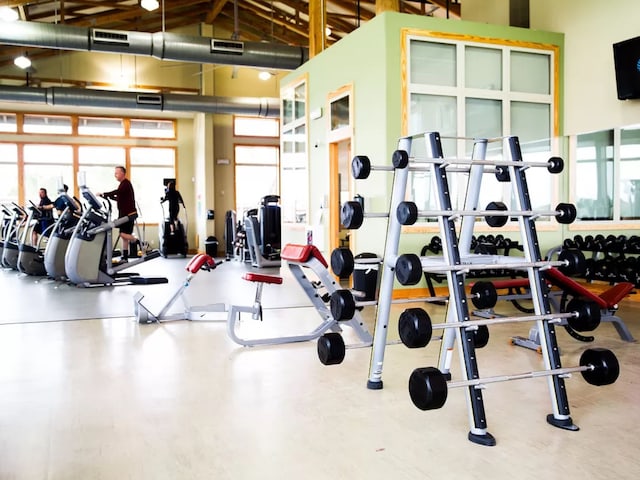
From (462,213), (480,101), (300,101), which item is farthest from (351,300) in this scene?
(300,101)

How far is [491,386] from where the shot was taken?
336 cm

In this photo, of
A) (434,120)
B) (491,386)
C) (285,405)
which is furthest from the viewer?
(434,120)

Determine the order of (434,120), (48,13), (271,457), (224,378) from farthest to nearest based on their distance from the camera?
(48,13), (434,120), (224,378), (271,457)

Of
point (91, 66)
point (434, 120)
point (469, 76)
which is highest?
point (91, 66)

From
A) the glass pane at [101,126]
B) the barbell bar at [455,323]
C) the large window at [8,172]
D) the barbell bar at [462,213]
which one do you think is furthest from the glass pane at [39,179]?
the barbell bar at [455,323]

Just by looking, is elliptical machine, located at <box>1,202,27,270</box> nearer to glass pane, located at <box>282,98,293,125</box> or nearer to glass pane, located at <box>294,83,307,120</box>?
glass pane, located at <box>282,98,293,125</box>

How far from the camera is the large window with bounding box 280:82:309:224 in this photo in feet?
30.3

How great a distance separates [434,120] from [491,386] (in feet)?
14.4

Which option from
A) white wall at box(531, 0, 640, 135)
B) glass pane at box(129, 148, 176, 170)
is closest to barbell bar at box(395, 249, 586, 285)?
white wall at box(531, 0, 640, 135)

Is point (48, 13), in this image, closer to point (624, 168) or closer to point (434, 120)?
point (434, 120)

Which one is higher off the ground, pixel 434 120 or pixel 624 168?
pixel 434 120

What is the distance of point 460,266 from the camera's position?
8.41ft

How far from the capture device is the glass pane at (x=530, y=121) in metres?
7.48

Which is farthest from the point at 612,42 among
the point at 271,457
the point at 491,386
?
the point at 271,457
